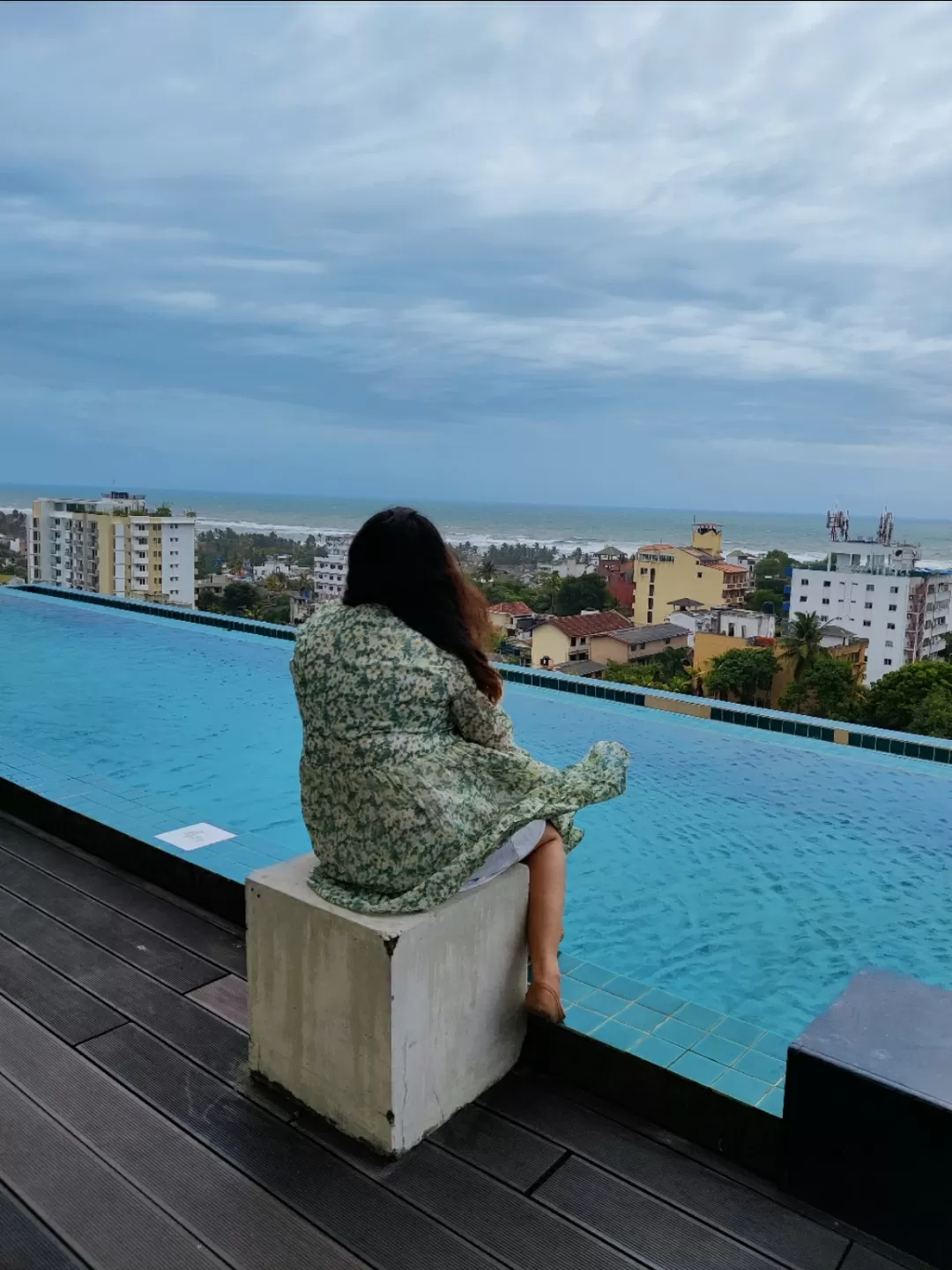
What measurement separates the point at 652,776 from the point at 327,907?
4.18m

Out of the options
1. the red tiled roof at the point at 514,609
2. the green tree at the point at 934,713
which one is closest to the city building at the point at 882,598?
the red tiled roof at the point at 514,609

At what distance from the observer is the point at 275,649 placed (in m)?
9.02

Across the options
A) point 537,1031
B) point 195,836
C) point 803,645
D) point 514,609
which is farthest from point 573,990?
point 803,645

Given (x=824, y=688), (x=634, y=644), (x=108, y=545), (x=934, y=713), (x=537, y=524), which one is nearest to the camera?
(x=934, y=713)

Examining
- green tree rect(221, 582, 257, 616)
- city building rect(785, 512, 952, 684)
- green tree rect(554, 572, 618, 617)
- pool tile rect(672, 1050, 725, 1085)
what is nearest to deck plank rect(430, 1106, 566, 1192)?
pool tile rect(672, 1050, 725, 1085)

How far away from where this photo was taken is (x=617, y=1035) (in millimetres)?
1664

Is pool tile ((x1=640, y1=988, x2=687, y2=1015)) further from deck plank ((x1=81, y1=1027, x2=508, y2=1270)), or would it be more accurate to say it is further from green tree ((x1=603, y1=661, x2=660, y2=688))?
green tree ((x1=603, y1=661, x2=660, y2=688))

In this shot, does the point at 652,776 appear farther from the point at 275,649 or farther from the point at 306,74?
the point at 275,649

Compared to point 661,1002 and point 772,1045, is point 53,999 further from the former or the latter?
point 772,1045

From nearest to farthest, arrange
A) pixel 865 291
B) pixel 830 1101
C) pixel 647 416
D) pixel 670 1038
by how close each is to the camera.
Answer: pixel 830 1101
pixel 670 1038
pixel 865 291
pixel 647 416

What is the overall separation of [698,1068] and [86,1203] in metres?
0.95

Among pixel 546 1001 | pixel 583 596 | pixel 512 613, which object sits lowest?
pixel 583 596

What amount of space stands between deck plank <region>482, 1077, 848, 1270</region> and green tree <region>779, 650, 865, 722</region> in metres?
17.8

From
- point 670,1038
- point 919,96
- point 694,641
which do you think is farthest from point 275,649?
point 694,641
